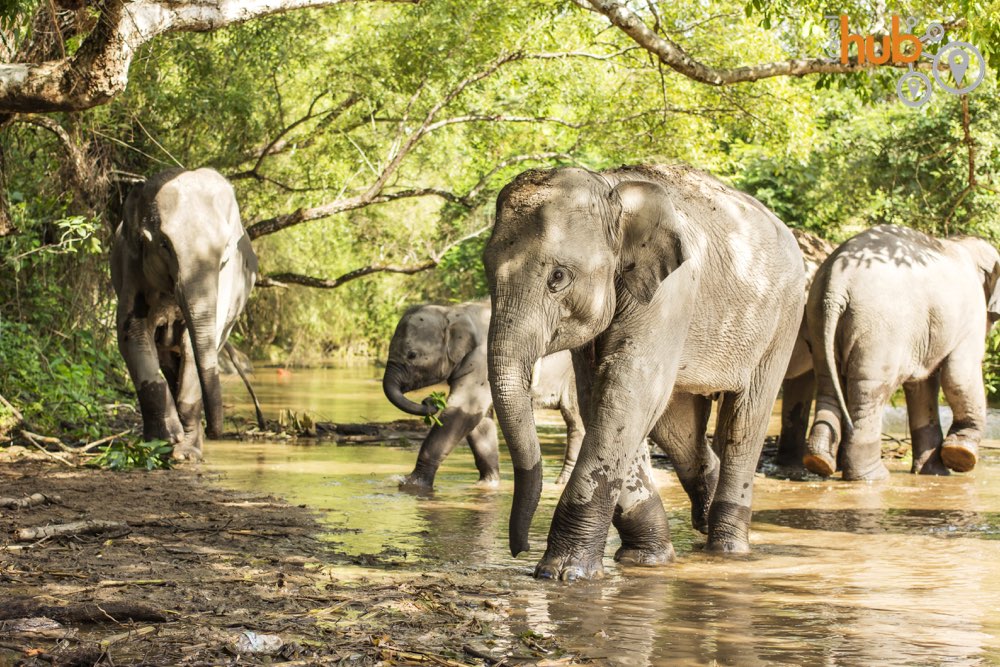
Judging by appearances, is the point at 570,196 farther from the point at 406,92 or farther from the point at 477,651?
the point at 406,92

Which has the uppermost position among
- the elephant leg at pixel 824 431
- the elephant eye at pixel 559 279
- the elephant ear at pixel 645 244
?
the elephant ear at pixel 645 244

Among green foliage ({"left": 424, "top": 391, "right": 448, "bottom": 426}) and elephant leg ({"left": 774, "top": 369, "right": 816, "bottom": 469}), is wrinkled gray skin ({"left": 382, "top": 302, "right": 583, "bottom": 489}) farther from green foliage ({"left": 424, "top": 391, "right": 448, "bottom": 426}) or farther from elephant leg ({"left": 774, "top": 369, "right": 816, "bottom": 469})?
elephant leg ({"left": 774, "top": 369, "right": 816, "bottom": 469})

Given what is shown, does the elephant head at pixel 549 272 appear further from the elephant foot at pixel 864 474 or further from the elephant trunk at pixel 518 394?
the elephant foot at pixel 864 474

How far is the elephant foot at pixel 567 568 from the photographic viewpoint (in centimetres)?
615

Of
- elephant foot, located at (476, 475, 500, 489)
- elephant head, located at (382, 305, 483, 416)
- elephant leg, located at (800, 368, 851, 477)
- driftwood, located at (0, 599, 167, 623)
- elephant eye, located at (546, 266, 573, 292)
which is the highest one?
elephant eye, located at (546, 266, 573, 292)

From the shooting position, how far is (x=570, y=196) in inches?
235

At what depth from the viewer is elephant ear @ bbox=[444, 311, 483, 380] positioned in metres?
10.6

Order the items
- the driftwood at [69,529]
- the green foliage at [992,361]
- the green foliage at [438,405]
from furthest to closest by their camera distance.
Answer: the green foliage at [992,361] < the green foliage at [438,405] < the driftwood at [69,529]

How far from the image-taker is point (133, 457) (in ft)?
33.1

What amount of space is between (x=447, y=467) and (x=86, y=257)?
4764 mm

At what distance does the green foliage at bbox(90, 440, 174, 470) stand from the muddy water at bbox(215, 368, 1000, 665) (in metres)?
0.55

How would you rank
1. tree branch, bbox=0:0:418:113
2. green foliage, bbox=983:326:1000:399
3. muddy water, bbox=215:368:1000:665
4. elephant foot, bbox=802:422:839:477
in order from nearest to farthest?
muddy water, bbox=215:368:1000:665 < tree branch, bbox=0:0:418:113 < elephant foot, bbox=802:422:839:477 < green foliage, bbox=983:326:1000:399

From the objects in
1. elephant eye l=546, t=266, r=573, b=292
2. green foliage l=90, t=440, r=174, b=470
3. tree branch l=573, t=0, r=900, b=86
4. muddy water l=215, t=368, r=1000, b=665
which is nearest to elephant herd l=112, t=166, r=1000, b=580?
Answer: elephant eye l=546, t=266, r=573, b=292

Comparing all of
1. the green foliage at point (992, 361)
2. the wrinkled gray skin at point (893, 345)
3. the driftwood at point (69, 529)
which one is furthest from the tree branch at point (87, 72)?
the green foliage at point (992, 361)
